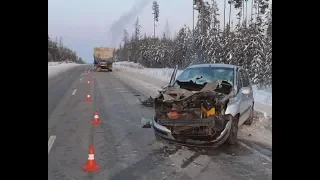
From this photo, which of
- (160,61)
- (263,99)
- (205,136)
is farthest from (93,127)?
(160,61)

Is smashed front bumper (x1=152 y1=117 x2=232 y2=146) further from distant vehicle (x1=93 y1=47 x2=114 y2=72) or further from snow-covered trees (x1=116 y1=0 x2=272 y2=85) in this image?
distant vehicle (x1=93 y1=47 x2=114 y2=72)

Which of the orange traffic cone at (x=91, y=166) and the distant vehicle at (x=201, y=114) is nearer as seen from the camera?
the orange traffic cone at (x=91, y=166)

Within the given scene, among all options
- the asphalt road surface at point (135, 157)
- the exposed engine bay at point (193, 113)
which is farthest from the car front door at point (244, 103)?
the asphalt road surface at point (135, 157)

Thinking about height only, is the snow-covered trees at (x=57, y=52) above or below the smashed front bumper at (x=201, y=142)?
above

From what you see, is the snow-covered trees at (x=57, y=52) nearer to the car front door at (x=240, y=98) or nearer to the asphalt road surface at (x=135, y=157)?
the asphalt road surface at (x=135, y=157)

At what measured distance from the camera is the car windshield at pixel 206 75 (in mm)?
7172

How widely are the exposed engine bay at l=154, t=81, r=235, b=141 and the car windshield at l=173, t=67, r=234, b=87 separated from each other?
2.49 ft

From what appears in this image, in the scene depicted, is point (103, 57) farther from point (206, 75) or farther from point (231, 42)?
point (206, 75)

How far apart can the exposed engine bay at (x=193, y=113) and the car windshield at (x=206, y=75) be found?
76cm

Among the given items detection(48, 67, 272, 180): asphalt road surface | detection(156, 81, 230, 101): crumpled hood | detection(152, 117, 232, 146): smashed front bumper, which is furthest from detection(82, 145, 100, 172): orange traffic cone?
detection(156, 81, 230, 101): crumpled hood

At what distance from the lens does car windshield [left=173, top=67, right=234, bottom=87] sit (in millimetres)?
7172
